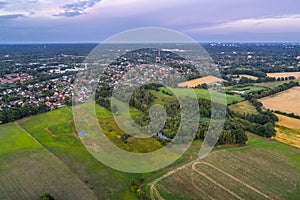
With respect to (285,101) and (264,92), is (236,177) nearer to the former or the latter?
(285,101)

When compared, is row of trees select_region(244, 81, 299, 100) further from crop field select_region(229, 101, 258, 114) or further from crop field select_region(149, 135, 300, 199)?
crop field select_region(149, 135, 300, 199)

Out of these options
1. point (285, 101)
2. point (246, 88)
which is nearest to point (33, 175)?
point (285, 101)

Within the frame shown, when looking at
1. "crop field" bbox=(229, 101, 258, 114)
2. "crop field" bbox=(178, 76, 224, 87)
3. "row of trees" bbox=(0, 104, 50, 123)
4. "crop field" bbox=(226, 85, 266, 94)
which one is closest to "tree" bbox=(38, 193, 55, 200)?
"row of trees" bbox=(0, 104, 50, 123)

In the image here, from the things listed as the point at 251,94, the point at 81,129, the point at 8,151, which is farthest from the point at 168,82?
the point at 8,151

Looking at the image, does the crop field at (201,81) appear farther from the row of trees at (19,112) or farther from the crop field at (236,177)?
the crop field at (236,177)

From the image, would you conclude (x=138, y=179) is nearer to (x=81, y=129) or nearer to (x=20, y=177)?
(x=20, y=177)

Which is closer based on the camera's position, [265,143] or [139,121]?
[265,143]

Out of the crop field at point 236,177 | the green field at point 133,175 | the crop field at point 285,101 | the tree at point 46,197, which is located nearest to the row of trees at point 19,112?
the green field at point 133,175
